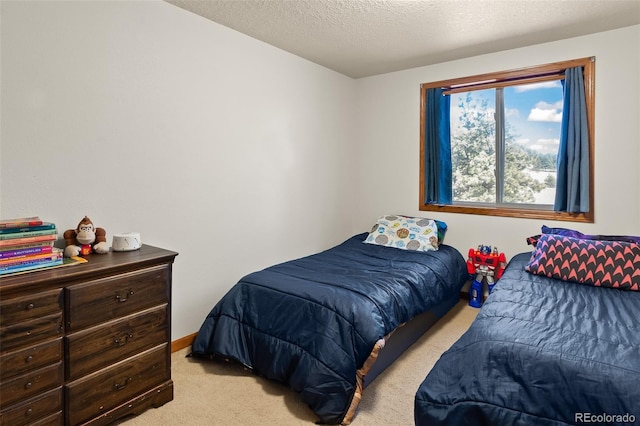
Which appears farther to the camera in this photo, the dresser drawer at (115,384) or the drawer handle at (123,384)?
the drawer handle at (123,384)

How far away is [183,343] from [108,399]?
88cm

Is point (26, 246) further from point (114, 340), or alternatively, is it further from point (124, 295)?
point (114, 340)

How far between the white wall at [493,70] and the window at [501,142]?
0.07 metres

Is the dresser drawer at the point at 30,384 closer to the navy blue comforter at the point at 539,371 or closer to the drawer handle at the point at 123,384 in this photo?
the drawer handle at the point at 123,384

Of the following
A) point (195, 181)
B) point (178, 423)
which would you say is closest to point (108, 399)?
point (178, 423)

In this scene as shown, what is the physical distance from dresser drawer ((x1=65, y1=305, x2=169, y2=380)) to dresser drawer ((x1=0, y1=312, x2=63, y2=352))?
83mm

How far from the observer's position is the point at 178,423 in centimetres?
187

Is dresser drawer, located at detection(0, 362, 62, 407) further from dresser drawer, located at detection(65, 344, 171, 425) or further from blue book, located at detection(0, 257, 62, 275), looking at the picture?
blue book, located at detection(0, 257, 62, 275)

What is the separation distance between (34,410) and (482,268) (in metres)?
3.31

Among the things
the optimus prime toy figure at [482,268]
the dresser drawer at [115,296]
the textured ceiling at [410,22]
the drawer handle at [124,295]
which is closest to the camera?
the dresser drawer at [115,296]

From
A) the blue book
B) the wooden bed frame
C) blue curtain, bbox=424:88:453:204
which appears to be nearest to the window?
blue curtain, bbox=424:88:453:204

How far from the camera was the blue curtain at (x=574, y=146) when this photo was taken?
2.96m

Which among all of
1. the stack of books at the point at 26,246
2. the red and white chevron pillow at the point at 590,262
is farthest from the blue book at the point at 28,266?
the red and white chevron pillow at the point at 590,262

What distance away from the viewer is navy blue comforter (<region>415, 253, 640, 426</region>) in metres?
1.29
